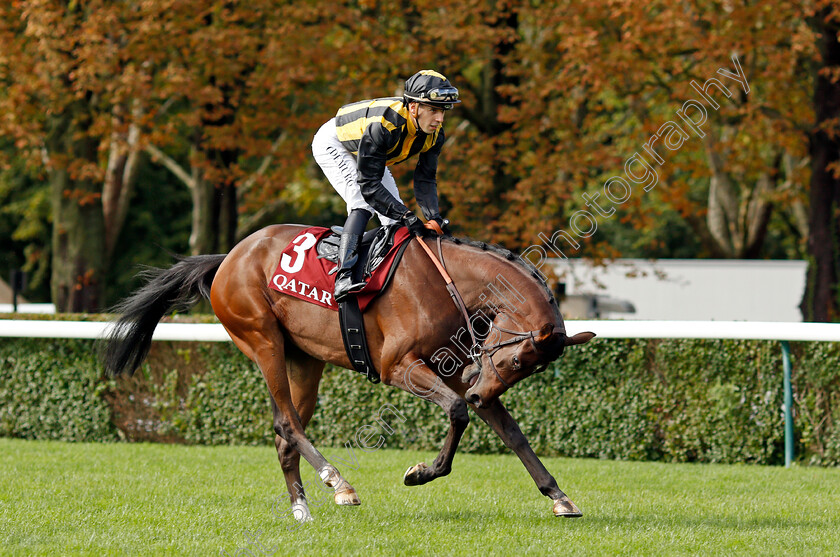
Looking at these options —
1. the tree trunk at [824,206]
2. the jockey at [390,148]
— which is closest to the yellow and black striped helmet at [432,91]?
the jockey at [390,148]

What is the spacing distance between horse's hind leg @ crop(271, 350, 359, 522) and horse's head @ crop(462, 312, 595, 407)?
3.85ft

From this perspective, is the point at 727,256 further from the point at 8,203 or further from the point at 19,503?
the point at 8,203

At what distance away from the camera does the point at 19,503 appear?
17.3 feet

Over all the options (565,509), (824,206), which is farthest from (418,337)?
(824,206)

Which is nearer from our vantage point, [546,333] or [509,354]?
[546,333]

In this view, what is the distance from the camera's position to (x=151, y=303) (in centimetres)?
602

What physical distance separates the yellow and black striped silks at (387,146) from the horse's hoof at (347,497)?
4.58 feet

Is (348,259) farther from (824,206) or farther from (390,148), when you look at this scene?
(824,206)

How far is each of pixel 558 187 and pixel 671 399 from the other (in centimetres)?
520

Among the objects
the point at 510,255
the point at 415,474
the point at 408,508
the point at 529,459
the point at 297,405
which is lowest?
the point at 408,508

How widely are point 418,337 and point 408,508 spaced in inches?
44.6

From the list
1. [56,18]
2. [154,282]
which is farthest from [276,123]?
[154,282]

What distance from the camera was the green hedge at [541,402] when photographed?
7137 millimetres

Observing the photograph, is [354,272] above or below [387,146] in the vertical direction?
below
